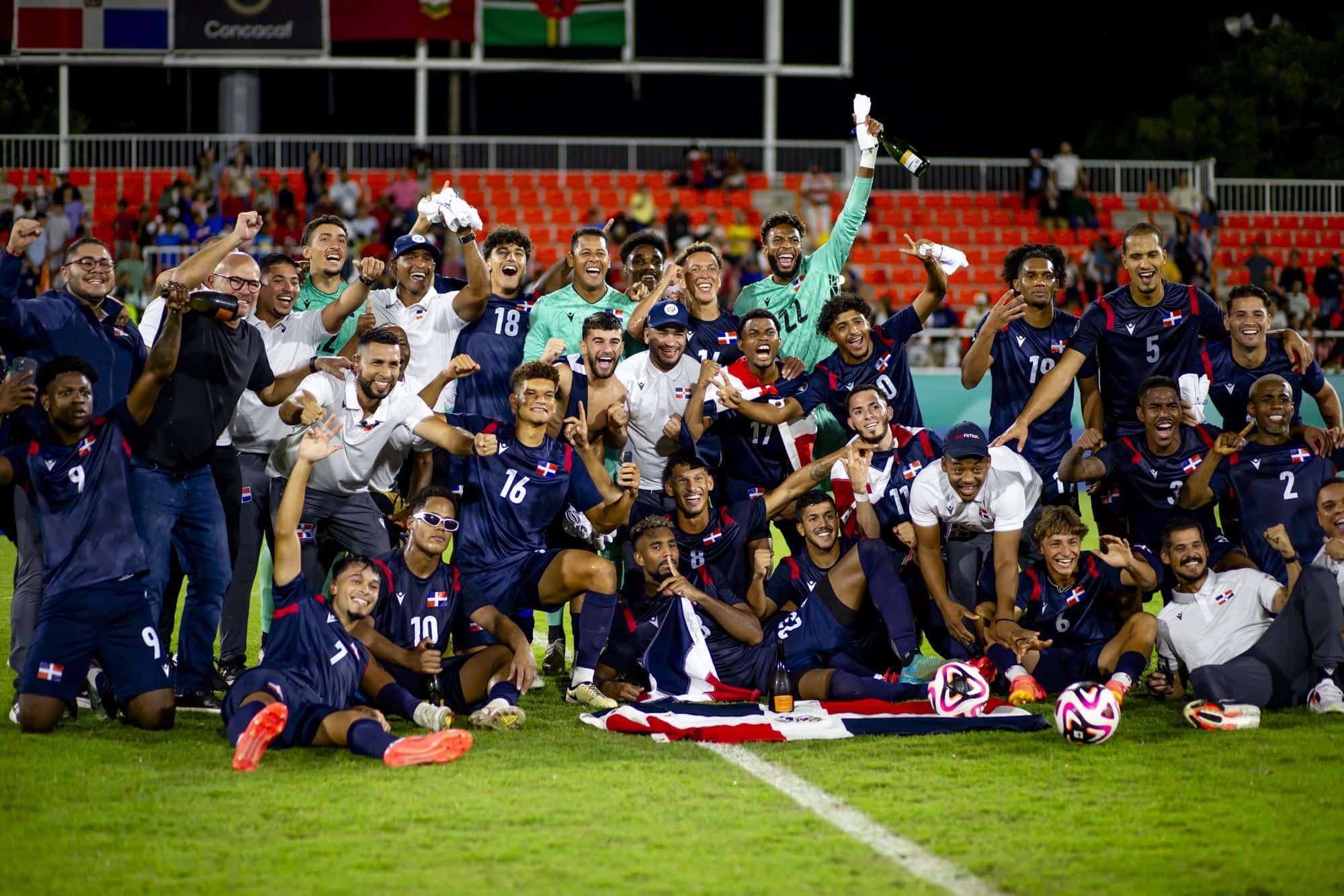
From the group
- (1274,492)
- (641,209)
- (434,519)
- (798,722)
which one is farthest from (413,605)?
(641,209)

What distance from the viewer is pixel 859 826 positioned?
5172mm

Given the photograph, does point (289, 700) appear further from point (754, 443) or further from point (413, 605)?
point (754, 443)

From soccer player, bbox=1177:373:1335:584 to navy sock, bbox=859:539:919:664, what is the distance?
70.5 inches

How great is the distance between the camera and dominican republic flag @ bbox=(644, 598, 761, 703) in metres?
7.44

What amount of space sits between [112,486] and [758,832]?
3468 millimetres

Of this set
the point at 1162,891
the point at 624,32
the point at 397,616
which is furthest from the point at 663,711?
the point at 624,32

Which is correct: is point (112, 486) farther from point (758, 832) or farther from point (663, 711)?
point (758, 832)

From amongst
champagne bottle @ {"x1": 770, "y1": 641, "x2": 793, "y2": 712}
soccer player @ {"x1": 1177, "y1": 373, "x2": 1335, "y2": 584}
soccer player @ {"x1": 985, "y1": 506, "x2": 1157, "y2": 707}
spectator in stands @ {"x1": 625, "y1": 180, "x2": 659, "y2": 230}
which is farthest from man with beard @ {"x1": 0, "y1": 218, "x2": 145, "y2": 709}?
spectator in stands @ {"x1": 625, "y1": 180, "x2": 659, "y2": 230}

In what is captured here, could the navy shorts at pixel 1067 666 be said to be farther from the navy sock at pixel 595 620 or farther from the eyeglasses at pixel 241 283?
the eyeglasses at pixel 241 283

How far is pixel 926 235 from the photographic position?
25.8 m

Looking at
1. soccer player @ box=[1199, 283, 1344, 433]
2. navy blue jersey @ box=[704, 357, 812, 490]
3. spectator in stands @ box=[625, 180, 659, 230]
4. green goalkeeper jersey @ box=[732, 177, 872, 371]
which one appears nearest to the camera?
navy blue jersey @ box=[704, 357, 812, 490]

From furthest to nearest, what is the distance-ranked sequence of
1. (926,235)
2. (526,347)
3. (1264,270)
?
1. (926,235)
2. (1264,270)
3. (526,347)

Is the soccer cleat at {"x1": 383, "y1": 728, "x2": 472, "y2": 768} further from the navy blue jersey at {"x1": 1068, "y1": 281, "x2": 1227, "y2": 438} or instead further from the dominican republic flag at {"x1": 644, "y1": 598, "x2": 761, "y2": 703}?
the navy blue jersey at {"x1": 1068, "y1": 281, "x2": 1227, "y2": 438}

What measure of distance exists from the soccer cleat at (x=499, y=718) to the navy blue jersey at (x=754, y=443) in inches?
92.0
